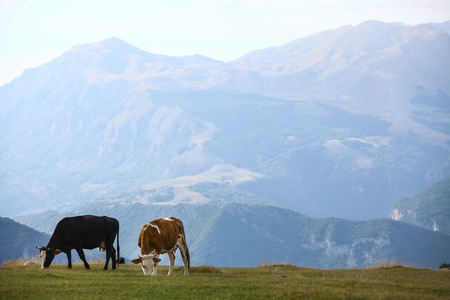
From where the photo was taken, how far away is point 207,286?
2575 cm

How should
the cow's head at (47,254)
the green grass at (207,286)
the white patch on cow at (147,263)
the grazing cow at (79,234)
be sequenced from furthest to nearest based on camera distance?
the cow's head at (47,254) → the grazing cow at (79,234) → the white patch on cow at (147,263) → the green grass at (207,286)

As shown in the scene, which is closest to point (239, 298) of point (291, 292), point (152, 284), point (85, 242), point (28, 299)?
point (291, 292)

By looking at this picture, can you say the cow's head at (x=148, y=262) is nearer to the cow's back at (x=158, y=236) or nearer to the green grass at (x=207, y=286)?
the cow's back at (x=158, y=236)

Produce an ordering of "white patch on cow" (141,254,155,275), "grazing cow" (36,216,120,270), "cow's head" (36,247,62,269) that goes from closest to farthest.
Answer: "white patch on cow" (141,254,155,275), "grazing cow" (36,216,120,270), "cow's head" (36,247,62,269)

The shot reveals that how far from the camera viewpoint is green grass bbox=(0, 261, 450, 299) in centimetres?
2369

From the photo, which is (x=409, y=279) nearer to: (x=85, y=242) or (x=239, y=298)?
(x=239, y=298)

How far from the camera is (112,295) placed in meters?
23.4

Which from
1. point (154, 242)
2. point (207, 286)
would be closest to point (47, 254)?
point (154, 242)

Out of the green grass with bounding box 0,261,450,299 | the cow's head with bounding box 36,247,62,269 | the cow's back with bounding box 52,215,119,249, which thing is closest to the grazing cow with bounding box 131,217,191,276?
the green grass with bounding box 0,261,450,299

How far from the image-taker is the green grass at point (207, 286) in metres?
23.7

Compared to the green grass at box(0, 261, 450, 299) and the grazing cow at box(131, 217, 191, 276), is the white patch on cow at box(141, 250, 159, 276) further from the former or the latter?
the green grass at box(0, 261, 450, 299)

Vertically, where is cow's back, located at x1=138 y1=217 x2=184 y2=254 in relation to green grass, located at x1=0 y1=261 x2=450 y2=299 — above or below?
above

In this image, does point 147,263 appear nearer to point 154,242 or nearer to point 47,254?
point 154,242

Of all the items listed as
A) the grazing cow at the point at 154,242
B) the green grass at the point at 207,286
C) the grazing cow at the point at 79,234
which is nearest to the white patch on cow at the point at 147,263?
the grazing cow at the point at 154,242
